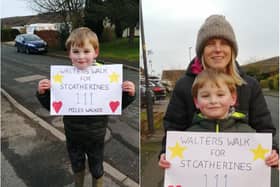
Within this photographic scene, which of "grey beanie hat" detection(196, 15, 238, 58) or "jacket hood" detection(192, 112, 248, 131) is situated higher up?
"grey beanie hat" detection(196, 15, 238, 58)

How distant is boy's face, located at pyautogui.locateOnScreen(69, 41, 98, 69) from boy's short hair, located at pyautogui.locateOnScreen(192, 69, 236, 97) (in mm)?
675

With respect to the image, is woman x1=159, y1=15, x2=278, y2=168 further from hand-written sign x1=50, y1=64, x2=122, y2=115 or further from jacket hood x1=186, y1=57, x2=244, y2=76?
hand-written sign x1=50, y1=64, x2=122, y2=115

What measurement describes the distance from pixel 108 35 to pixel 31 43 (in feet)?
2.49

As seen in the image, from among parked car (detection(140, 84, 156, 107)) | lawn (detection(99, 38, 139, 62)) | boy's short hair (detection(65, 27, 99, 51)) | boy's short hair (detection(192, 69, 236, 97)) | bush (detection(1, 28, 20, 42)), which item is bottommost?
parked car (detection(140, 84, 156, 107))

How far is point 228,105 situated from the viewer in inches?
60.6

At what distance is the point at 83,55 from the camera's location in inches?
75.8

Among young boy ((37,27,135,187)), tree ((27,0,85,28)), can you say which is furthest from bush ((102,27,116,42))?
young boy ((37,27,135,187))

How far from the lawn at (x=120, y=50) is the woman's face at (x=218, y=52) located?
3.33ft

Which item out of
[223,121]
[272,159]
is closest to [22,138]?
[223,121]

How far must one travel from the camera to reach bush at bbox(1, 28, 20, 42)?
2911mm

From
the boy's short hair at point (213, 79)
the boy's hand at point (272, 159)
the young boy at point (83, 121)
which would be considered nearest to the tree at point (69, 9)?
the young boy at point (83, 121)

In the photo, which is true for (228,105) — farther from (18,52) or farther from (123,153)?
(18,52)

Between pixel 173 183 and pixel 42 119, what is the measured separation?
7.54ft

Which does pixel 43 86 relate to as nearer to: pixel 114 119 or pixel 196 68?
pixel 196 68
